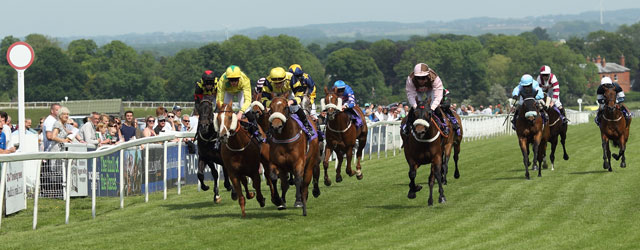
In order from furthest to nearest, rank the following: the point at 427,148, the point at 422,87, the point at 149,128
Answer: the point at 149,128, the point at 422,87, the point at 427,148

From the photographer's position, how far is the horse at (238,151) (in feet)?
38.2

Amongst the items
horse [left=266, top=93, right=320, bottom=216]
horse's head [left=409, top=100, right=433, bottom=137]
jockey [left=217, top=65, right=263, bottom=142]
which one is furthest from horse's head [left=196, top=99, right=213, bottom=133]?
horse's head [left=409, top=100, right=433, bottom=137]

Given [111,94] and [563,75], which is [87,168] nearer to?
[111,94]

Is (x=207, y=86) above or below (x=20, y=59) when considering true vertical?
below

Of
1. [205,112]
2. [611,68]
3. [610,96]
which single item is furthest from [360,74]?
[205,112]

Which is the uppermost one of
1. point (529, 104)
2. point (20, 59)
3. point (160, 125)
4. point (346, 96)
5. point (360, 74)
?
point (20, 59)

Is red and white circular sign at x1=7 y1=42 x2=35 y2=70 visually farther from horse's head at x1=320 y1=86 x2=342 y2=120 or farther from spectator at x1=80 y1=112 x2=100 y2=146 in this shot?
horse's head at x1=320 y1=86 x2=342 y2=120

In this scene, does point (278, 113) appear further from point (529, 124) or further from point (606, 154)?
point (606, 154)

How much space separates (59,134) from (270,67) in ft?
473

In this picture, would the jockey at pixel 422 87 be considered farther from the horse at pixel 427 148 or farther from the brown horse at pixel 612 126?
the brown horse at pixel 612 126

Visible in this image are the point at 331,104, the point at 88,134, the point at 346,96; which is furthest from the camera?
the point at 88,134

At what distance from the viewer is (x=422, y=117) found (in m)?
12.8

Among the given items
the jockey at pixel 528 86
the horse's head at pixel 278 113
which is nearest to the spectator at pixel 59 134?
the horse's head at pixel 278 113

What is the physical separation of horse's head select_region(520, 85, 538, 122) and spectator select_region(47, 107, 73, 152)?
7696mm
